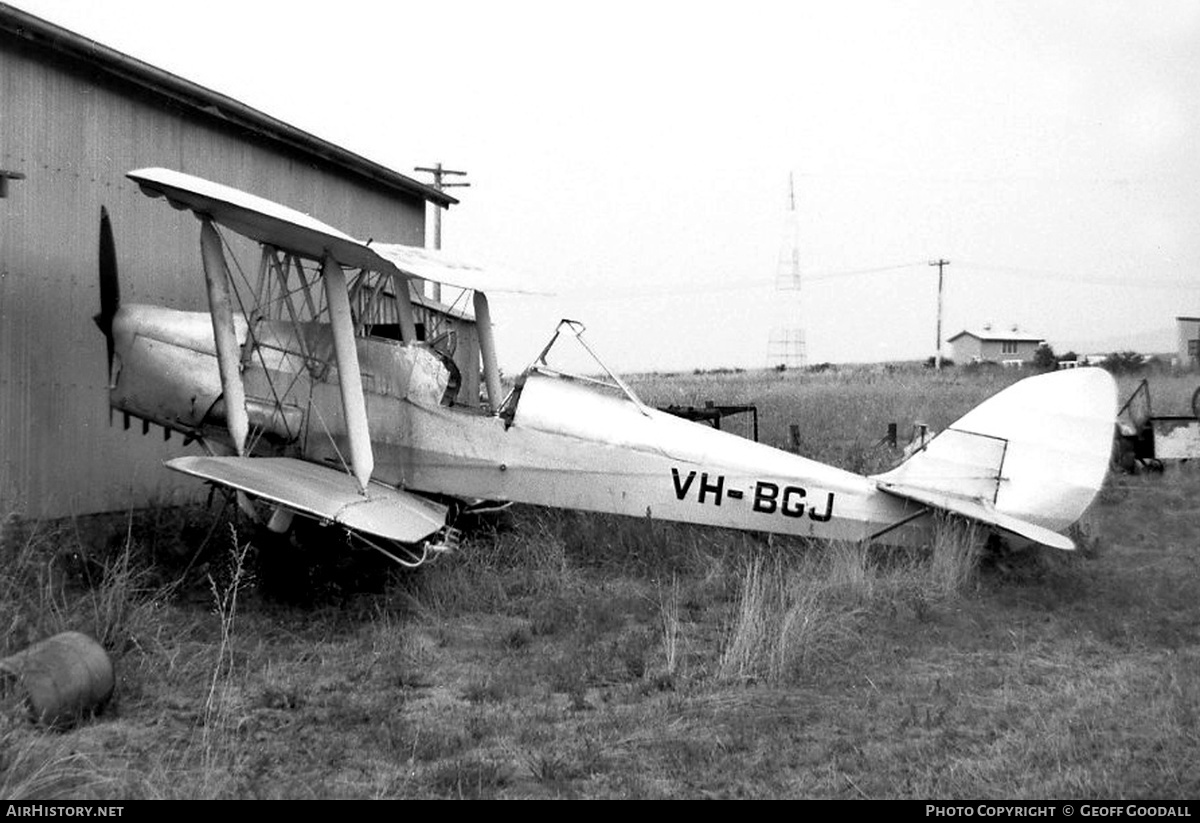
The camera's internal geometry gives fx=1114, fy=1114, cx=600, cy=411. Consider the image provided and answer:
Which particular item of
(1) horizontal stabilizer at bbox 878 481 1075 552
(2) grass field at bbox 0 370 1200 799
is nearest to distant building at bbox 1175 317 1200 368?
(2) grass field at bbox 0 370 1200 799

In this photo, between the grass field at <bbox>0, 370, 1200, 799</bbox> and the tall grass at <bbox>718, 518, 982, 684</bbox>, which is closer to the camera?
the grass field at <bbox>0, 370, 1200, 799</bbox>

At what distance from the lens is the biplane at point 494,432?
760 cm

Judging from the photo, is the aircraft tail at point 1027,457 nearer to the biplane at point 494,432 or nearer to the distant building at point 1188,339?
the biplane at point 494,432

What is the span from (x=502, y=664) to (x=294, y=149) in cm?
748

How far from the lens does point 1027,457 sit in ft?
25.7

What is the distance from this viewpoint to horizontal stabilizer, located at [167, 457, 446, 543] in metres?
6.54

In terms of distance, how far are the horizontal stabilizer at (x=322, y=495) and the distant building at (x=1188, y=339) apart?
112 ft

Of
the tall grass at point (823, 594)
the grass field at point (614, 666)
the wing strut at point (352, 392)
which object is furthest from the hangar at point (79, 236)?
the tall grass at point (823, 594)

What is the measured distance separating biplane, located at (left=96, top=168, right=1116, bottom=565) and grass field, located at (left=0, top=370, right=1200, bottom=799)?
380 millimetres

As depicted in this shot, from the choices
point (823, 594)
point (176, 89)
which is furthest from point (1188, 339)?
point (176, 89)

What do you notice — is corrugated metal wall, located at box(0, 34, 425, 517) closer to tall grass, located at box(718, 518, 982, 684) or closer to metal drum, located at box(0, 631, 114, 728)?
metal drum, located at box(0, 631, 114, 728)

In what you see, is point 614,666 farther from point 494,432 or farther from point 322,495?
point 494,432

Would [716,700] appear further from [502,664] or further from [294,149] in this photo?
[294,149]

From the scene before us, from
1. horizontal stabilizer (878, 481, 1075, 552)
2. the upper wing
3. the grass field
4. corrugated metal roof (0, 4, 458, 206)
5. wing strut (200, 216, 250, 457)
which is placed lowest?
the grass field
